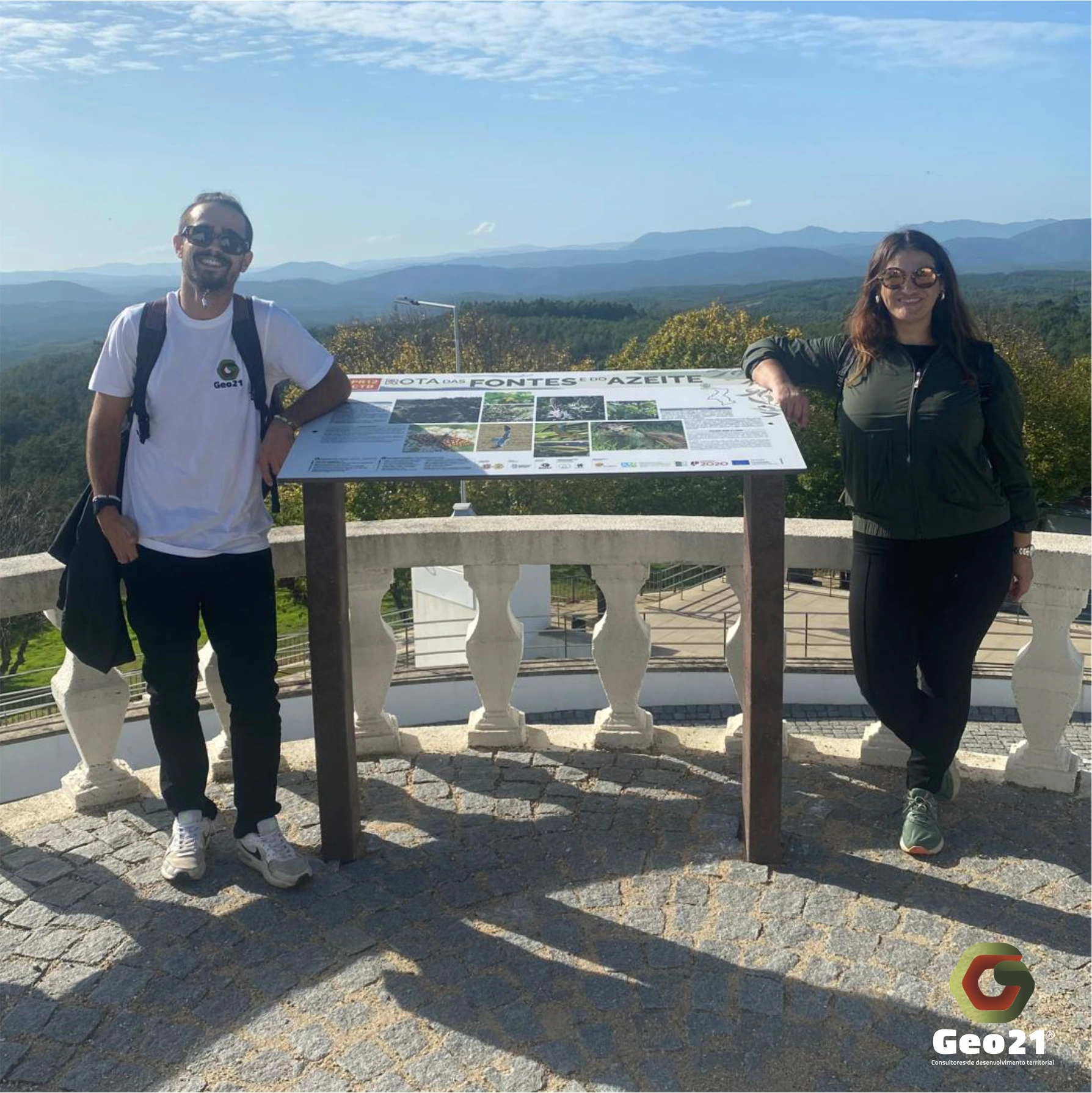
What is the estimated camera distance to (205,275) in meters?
3.34

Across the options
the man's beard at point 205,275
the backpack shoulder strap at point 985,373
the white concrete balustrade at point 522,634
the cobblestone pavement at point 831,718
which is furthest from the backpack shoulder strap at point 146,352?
the cobblestone pavement at point 831,718

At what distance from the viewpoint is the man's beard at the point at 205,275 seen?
3.33 meters

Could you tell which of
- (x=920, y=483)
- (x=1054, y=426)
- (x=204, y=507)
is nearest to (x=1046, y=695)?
(x=920, y=483)

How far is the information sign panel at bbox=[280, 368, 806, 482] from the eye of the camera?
342cm

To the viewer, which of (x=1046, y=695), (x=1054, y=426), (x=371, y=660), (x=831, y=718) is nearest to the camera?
(x=1046, y=695)

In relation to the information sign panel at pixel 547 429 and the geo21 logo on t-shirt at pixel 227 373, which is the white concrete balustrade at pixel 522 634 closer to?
the information sign panel at pixel 547 429

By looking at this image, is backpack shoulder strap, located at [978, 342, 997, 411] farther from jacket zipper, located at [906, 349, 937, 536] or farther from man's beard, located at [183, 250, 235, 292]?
man's beard, located at [183, 250, 235, 292]

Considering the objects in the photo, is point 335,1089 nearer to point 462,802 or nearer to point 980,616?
point 462,802

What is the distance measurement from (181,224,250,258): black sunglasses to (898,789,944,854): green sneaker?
120 inches

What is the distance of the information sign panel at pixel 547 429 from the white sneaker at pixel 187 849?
1.28 metres

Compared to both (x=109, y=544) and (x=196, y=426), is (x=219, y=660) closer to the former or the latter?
(x=109, y=544)

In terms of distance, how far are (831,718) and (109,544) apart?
2095 cm

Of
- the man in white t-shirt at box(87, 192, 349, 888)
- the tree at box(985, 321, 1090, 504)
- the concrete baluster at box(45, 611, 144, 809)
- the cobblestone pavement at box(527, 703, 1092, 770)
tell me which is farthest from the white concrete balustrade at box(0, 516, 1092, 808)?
the tree at box(985, 321, 1090, 504)

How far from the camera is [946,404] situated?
3404mm
